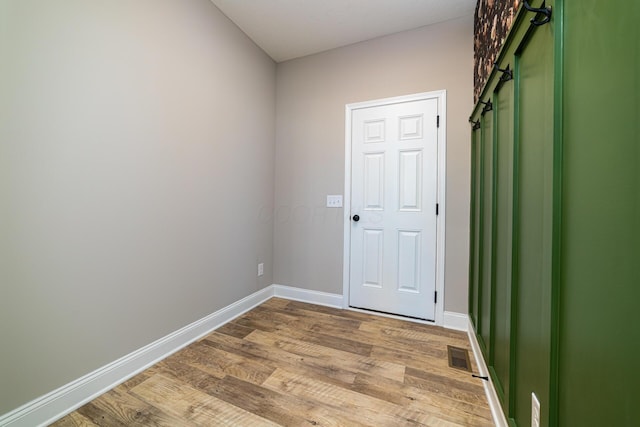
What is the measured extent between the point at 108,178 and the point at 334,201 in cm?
187

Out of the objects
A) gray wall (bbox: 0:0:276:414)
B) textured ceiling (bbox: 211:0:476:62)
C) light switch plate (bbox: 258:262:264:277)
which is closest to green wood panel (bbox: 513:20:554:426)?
textured ceiling (bbox: 211:0:476:62)

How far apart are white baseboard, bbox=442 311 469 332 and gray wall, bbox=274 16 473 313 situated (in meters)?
0.04

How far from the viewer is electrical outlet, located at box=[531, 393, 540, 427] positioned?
80 centimetres

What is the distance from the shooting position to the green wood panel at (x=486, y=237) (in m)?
1.41

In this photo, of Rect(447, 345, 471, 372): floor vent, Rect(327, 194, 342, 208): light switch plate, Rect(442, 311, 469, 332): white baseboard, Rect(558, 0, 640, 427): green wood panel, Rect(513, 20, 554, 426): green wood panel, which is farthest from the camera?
Rect(327, 194, 342, 208): light switch plate

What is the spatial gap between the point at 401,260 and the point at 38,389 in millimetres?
2533

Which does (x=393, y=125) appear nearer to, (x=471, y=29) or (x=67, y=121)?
(x=471, y=29)

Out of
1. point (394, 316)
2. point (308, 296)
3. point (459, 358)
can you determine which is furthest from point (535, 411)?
point (308, 296)

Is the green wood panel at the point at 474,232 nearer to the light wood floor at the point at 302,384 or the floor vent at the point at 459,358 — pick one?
the floor vent at the point at 459,358

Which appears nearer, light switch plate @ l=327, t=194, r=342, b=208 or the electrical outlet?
the electrical outlet

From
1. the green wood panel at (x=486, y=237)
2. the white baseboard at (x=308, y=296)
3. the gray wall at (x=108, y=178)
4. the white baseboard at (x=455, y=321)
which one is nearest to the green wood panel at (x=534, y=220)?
the green wood panel at (x=486, y=237)

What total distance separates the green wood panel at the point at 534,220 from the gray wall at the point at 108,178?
2041 millimetres

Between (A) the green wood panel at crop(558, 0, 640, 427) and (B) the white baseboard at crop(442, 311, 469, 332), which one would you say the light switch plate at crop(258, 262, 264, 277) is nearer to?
(B) the white baseboard at crop(442, 311, 469, 332)

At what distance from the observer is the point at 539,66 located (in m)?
0.81
